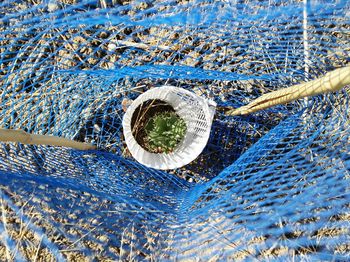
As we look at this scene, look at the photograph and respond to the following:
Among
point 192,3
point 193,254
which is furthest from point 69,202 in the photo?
point 192,3

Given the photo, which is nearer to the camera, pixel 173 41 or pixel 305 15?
pixel 305 15

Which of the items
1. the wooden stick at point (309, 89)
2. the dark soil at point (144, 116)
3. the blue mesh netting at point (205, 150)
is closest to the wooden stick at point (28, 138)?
the blue mesh netting at point (205, 150)

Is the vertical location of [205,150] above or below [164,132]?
below

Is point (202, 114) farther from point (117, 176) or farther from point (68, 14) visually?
point (68, 14)

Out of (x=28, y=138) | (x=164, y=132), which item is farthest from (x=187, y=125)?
(x=28, y=138)

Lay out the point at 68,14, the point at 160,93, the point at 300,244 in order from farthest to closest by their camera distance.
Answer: the point at 68,14 → the point at 160,93 → the point at 300,244

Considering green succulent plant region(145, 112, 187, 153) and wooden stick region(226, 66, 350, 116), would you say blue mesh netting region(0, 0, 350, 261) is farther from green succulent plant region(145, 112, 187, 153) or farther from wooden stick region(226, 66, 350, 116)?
wooden stick region(226, 66, 350, 116)

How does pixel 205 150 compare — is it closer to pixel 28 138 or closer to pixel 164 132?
pixel 164 132
